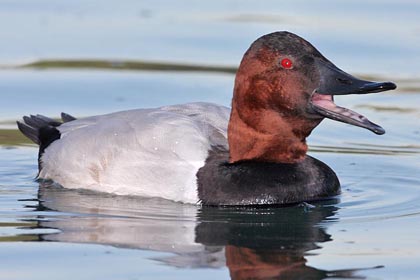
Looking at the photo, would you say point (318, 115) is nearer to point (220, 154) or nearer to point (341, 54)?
point (220, 154)

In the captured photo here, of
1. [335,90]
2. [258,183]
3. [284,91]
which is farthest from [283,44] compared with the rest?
[258,183]

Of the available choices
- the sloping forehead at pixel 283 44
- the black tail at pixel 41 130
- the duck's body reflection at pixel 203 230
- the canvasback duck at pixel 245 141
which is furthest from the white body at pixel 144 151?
the sloping forehead at pixel 283 44

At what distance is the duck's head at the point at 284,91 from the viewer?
7957mm

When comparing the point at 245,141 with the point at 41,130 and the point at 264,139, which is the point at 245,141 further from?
the point at 41,130

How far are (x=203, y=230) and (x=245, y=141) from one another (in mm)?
925

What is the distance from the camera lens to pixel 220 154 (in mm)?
8266

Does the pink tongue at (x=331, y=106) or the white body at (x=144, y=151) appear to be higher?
the pink tongue at (x=331, y=106)

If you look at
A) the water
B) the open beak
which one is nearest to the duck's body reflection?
the water

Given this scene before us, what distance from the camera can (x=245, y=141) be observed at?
8180mm

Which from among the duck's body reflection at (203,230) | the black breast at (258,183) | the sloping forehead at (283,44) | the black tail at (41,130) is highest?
the sloping forehead at (283,44)

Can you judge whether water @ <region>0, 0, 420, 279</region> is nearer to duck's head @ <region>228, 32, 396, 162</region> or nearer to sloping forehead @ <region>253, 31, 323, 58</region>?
duck's head @ <region>228, 32, 396, 162</region>

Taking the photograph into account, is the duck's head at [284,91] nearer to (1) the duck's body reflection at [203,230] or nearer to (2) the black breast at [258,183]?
(2) the black breast at [258,183]

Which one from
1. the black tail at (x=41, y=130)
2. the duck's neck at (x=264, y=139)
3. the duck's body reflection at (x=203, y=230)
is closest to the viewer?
the duck's body reflection at (x=203, y=230)

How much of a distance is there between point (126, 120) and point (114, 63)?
4308 mm
